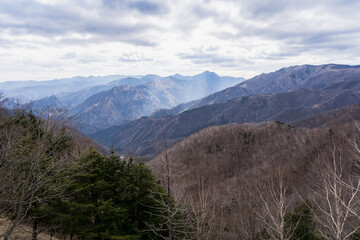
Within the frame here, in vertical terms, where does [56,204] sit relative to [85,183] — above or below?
below

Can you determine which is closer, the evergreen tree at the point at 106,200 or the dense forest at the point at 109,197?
the dense forest at the point at 109,197

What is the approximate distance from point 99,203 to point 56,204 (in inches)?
121

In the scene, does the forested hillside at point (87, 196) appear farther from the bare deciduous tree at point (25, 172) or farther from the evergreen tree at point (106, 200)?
the bare deciduous tree at point (25, 172)

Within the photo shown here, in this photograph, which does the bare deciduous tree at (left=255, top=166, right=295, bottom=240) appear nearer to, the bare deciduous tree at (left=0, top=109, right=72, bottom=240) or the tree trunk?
the bare deciduous tree at (left=0, top=109, right=72, bottom=240)

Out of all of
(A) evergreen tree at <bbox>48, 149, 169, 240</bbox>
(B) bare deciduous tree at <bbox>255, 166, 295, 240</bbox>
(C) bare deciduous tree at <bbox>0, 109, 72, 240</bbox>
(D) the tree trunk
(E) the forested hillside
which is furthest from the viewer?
(A) evergreen tree at <bbox>48, 149, 169, 240</bbox>

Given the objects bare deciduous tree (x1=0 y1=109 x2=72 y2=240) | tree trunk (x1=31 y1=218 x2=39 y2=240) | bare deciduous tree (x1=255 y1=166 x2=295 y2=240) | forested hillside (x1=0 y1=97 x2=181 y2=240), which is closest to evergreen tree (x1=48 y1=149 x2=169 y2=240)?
forested hillside (x1=0 y1=97 x2=181 y2=240)

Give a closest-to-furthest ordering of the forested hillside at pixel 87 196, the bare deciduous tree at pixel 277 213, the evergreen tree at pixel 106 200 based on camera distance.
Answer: the bare deciduous tree at pixel 277 213 → the forested hillside at pixel 87 196 → the evergreen tree at pixel 106 200

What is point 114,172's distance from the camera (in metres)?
18.3

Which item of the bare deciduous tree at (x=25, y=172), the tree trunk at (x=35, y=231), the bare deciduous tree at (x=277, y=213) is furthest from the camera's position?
the tree trunk at (x=35, y=231)

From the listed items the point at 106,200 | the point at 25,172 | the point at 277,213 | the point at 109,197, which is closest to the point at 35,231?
the point at 25,172

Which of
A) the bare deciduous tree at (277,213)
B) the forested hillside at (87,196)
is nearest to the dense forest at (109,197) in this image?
the forested hillside at (87,196)

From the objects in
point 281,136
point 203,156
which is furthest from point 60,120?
point 281,136

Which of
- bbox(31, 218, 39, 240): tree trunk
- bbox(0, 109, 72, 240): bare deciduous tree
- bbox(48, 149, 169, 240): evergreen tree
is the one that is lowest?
bbox(31, 218, 39, 240): tree trunk

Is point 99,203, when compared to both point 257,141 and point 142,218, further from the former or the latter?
point 257,141
